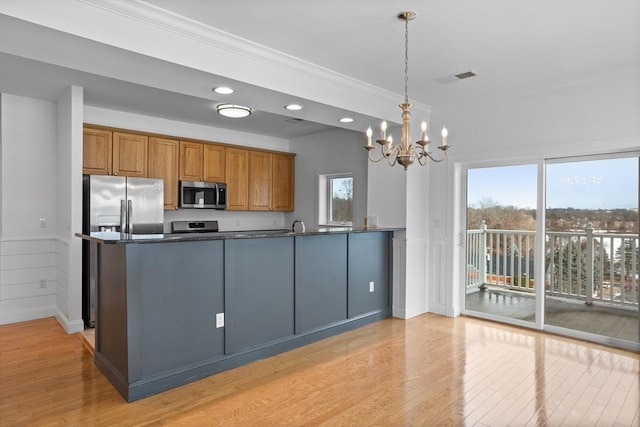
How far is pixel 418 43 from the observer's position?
122 inches

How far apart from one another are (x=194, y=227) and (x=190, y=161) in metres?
1.02

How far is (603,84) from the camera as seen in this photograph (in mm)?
3809

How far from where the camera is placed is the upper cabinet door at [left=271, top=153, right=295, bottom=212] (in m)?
6.82

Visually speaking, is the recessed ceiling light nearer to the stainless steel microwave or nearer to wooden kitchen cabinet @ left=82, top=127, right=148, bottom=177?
wooden kitchen cabinet @ left=82, top=127, right=148, bottom=177

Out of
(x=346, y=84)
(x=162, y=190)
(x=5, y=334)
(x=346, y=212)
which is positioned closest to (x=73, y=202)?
(x=162, y=190)

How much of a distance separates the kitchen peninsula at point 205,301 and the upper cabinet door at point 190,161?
2.48 m

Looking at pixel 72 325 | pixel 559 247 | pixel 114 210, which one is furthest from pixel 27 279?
pixel 559 247

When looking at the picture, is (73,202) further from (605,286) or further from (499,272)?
(605,286)

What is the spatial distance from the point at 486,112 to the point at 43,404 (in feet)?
16.2

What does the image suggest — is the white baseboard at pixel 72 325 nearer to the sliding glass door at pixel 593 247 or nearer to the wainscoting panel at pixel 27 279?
the wainscoting panel at pixel 27 279

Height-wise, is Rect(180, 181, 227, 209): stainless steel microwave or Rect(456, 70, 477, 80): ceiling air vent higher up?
Rect(456, 70, 477, 80): ceiling air vent

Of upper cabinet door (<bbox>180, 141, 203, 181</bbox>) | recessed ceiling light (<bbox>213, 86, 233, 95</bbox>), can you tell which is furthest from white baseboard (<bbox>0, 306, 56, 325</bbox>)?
recessed ceiling light (<bbox>213, 86, 233, 95</bbox>)

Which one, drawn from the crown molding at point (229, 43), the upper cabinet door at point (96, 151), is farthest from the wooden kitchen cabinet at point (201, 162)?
the crown molding at point (229, 43)

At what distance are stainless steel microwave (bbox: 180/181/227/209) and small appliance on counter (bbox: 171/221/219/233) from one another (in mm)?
430
